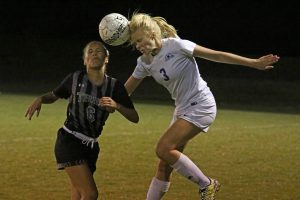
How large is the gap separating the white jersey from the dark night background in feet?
62.4

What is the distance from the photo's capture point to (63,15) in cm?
3534

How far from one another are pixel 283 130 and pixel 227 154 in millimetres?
3457

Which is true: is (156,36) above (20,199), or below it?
above

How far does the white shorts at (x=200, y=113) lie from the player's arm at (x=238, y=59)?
49cm

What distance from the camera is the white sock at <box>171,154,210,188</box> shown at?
735 centimetres

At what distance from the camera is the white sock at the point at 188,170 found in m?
7.35

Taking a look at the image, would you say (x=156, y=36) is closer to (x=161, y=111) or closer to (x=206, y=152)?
(x=206, y=152)

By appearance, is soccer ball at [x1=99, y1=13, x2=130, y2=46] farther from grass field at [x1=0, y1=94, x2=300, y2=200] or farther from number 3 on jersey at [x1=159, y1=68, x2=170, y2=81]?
grass field at [x1=0, y1=94, x2=300, y2=200]

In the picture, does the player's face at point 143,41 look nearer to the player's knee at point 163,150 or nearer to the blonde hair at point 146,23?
the blonde hair at point 146,23

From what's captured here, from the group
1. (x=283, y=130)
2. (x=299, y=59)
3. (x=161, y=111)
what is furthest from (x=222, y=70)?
(x=283, y=130)

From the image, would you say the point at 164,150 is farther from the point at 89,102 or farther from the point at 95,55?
the point at 95,55

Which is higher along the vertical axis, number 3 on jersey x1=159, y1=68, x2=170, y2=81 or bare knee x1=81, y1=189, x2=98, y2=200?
number 3 on jersey x1=159, y1=68, x2=170, y2=81

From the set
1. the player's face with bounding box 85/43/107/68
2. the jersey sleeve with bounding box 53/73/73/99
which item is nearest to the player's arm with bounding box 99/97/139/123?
the player's face with bounding box 85/43/107/68

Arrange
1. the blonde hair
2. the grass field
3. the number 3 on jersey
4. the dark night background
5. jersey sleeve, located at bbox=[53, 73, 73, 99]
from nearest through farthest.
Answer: jersey sleeve, located at bbox=[53, 73, 73, 99], the blonde hair, the number 3 on jersey, the grass field, the dark night background
